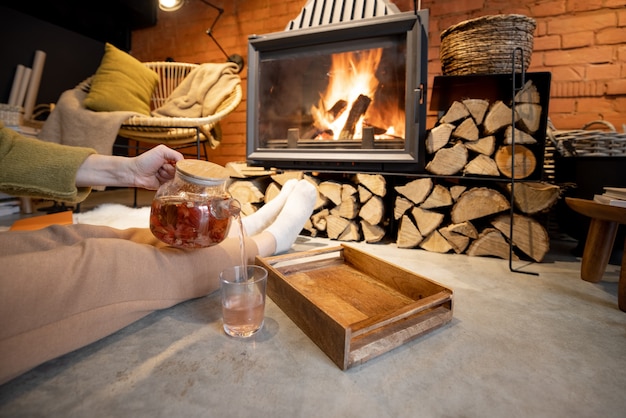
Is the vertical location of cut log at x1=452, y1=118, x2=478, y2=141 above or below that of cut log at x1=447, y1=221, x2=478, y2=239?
above

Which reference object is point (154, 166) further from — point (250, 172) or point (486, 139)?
point (486, 139)

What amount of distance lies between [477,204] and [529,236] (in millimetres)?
192

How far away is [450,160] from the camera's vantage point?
1.20 meters

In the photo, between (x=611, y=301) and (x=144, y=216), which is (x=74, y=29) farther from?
(x=611, y=301)

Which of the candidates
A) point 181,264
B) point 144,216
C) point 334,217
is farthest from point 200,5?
point 181,264

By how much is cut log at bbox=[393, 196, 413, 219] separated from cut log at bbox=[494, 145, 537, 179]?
332 millimetres

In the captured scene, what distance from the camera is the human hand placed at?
75 centimetres

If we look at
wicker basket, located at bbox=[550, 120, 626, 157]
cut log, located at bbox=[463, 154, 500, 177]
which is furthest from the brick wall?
cut log, located at bbox=[463, 154, 500, 177]

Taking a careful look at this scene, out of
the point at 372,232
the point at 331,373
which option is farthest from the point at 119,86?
the point at 331,373

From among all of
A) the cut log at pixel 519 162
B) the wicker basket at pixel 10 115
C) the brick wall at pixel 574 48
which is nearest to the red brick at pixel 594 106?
the brick wall at pixel 574 48

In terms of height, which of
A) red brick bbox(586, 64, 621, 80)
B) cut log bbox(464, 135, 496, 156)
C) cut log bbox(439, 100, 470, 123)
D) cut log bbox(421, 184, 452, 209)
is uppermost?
red brick bbox(586, 64, 621, 80)

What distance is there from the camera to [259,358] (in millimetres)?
557

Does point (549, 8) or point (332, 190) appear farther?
point (549, 8)

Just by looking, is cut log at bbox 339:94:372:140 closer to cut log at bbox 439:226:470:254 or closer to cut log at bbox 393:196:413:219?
cut log at bbox 393:196:413:219
